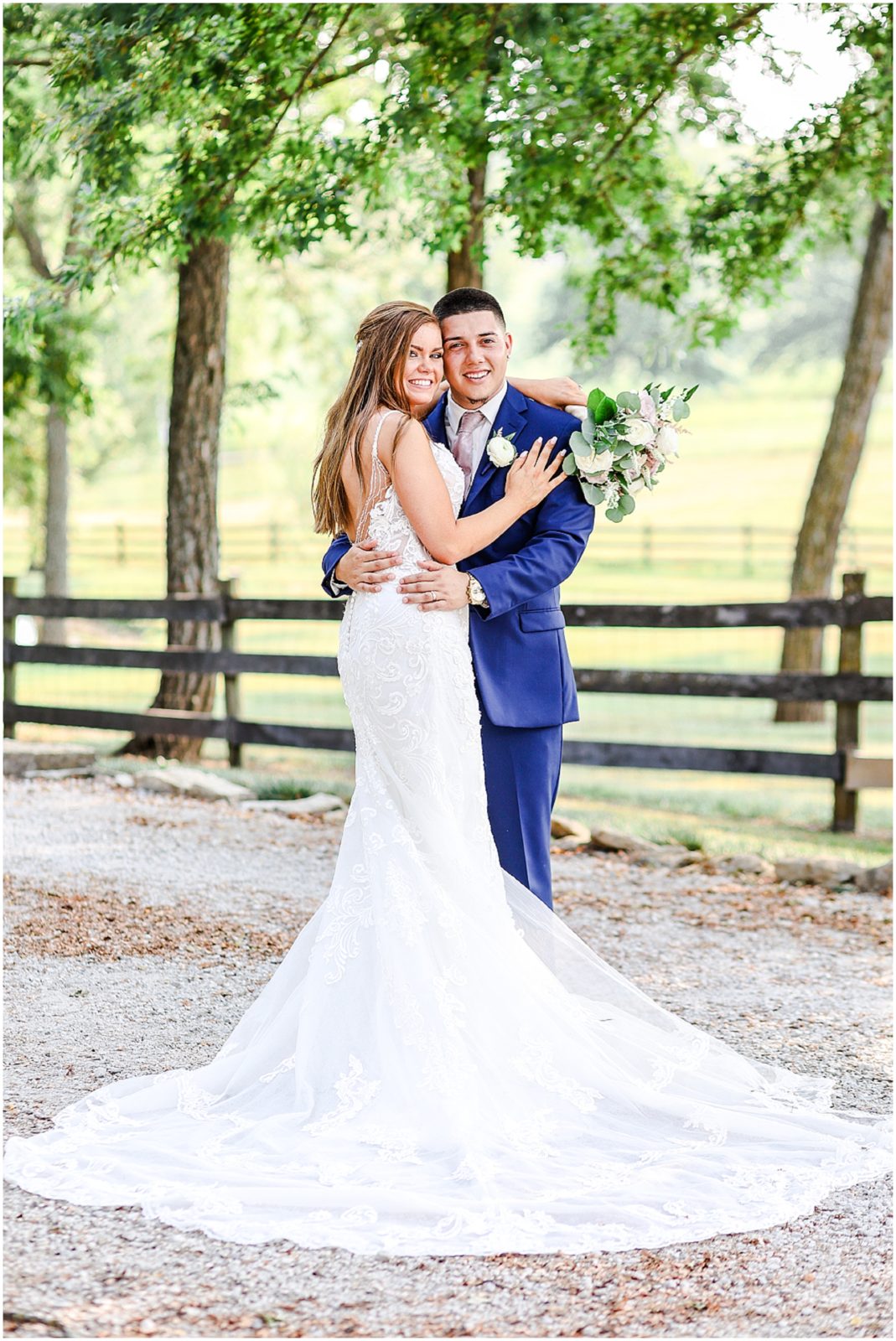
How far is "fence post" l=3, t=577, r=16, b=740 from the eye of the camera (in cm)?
1216

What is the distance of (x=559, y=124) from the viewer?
8.41m

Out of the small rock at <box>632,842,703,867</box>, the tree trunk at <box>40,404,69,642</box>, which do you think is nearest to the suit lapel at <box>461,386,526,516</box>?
the small rock at <box>632,842,703,867</box>

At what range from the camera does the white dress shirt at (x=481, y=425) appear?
4320 millimetres

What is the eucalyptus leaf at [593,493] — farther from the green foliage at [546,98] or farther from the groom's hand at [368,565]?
the green foliage at [546,98]

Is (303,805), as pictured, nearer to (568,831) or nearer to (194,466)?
(568,831)

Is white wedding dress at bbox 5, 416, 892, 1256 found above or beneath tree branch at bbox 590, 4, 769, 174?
beneath

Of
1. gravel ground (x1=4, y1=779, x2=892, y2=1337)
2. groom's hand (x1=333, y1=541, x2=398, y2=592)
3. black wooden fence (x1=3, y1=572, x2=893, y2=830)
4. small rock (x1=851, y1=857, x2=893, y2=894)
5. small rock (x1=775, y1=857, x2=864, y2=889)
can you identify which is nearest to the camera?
gravel ground (x1=4, y1=779, x2=892, y2=1337)

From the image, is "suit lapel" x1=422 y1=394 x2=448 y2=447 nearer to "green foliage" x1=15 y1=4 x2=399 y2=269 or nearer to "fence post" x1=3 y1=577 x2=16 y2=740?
"green foliage" x1=15 y1=4 x2=399 y2=269

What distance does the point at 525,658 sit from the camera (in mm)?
4293

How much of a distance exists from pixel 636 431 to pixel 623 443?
5cm

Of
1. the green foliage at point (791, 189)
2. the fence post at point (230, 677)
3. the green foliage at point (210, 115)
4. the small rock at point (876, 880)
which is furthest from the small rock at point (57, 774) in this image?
the small rock at point (876, 880)

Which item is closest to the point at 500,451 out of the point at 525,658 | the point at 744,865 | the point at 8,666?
the point at 525,658

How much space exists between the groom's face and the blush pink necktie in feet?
0.30

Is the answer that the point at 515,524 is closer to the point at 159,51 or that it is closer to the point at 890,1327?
the point at 890,1327
